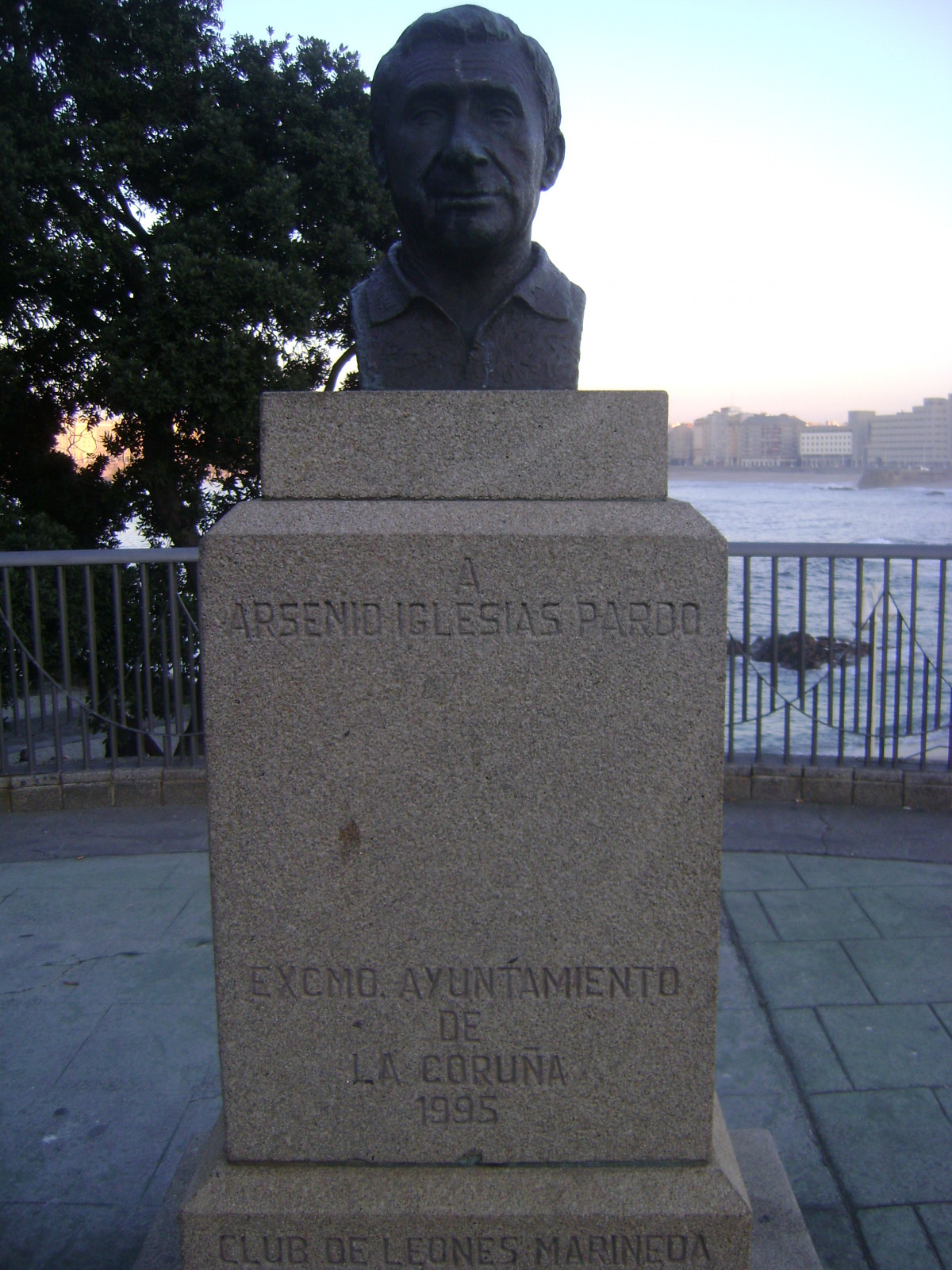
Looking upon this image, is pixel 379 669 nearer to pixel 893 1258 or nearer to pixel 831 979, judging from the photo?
pixel 893 1258

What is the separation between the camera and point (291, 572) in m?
2.04

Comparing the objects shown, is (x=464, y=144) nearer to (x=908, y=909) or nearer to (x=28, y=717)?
(x=908, y=909)

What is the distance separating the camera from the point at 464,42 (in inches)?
87.7

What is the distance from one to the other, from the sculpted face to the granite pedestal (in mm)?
488

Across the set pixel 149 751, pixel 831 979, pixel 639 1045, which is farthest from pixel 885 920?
pixel 149 751

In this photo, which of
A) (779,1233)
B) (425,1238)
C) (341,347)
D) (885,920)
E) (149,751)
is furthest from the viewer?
(341,347)

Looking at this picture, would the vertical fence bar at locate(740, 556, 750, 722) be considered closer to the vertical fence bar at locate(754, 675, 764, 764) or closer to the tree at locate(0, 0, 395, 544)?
the vertical fence bar at locate(754, 675, 764, 764)

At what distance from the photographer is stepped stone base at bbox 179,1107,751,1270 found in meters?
2.16

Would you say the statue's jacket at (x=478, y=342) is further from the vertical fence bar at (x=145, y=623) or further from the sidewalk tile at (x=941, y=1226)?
the vertical fence bar at (x=145, y=623)

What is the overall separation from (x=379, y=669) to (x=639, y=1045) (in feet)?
3.30

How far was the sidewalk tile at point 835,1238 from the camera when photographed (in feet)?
8.10

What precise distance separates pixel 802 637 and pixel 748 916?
6.15ft

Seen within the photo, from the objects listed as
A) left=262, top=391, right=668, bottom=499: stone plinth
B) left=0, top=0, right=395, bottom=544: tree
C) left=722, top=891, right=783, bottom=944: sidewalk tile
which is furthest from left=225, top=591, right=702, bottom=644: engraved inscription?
left=0, top=0, right=395, bottom=544: tree

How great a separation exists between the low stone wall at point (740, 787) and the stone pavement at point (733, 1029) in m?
0.29
